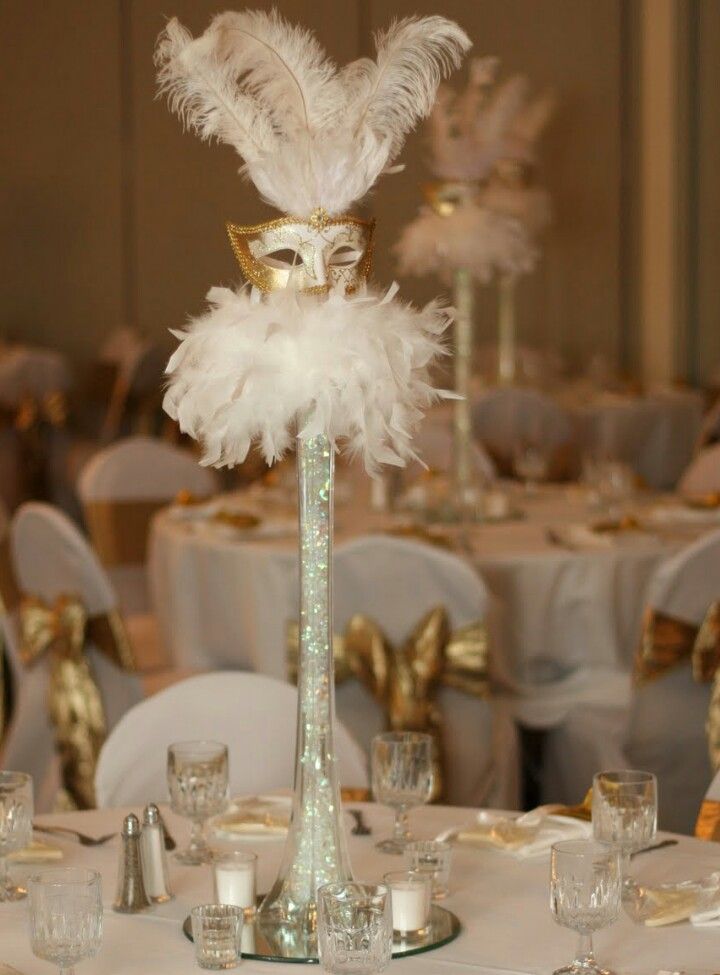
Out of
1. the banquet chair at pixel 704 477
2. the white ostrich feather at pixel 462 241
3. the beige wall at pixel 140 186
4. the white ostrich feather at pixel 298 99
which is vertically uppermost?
the beige wall at pixel 140 186

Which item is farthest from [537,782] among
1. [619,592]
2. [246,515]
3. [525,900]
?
[525,900]

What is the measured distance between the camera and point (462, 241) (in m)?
4.18

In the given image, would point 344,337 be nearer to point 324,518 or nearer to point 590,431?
point 324,518

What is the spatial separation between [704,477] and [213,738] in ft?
10.9

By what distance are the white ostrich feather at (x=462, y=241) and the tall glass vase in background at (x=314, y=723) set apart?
8.07ft

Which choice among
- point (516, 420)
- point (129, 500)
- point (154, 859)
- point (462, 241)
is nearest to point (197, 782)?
point (154, 859)

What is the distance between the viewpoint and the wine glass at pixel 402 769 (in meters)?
2.04

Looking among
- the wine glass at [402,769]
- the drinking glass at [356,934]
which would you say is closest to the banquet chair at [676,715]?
the wine glass at [402,769]

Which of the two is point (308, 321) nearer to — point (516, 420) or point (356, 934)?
point (356, 934)

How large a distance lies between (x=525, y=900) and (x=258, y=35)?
38.7 inches

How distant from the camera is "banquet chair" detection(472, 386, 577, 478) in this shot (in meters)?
7.27

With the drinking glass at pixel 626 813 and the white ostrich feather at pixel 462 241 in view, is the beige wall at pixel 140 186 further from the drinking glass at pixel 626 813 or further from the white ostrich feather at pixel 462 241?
the drinking glass at pixel 626 813

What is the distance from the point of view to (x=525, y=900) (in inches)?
74.1

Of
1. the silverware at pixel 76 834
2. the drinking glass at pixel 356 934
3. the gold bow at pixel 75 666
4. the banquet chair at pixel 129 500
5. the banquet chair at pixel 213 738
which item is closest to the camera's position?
the drinking glass at pixel 356 934
